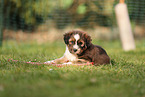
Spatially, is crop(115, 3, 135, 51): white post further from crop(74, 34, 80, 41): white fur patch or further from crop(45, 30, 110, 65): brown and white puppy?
crop(74, 34, 80, 41): white fur patch

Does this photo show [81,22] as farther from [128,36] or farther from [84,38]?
[84,38]

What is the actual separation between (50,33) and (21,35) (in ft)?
4.99

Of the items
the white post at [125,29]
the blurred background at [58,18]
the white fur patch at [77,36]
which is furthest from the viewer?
the blurred background at [58,18]

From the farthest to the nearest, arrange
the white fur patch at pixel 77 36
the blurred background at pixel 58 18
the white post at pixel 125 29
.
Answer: the blurred background at pixel 58 18
the white post at pixel 125 29
the white fur patch at pixel 77 36

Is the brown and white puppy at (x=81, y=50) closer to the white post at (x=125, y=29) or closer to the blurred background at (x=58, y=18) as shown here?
the white post at (x=125, y=29)

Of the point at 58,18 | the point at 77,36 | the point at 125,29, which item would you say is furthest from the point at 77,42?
the point at 58,18

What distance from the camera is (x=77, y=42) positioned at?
366cm

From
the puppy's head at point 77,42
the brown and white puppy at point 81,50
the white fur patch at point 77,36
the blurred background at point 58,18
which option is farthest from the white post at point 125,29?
the white fur patch at point 77,36

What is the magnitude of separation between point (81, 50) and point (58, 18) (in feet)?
20.4

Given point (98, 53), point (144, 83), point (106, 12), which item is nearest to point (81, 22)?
point (106, 12)

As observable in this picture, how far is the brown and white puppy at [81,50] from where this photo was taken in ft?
12.1

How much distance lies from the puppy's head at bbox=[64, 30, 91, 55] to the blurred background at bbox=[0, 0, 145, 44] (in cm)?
523

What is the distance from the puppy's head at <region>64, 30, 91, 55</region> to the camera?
366 centimetres

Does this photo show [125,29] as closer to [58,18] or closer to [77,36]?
[58,18]
